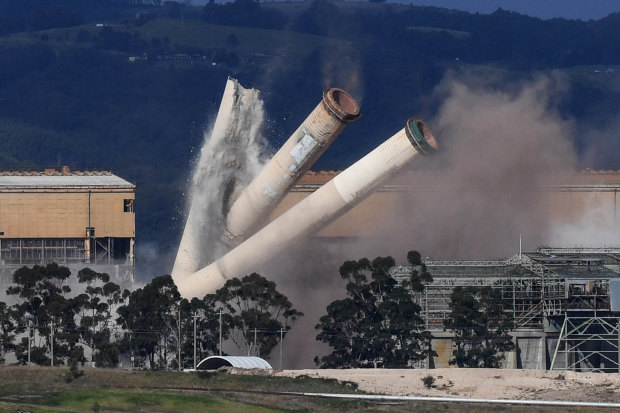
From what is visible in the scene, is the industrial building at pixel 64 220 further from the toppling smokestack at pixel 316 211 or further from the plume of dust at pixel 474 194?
the toppling smokestack at pixel 316 211

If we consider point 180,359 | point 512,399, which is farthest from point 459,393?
point 180,359

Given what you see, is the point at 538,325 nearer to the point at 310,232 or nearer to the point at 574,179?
the point at 310,232

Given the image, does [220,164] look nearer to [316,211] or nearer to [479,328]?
[316,211]

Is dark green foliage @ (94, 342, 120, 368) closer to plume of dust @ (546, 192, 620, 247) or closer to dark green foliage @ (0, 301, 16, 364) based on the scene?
dark green foliage @ (0, 301, 16, 364)

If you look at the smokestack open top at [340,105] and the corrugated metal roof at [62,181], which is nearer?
the smokestack open top at [340,105]

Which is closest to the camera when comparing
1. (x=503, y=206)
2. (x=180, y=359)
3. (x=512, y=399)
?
(x=512, y=399)

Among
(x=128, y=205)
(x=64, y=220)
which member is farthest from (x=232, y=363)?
(x=64, y=220)

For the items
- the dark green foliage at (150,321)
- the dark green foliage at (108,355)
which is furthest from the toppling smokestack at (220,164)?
the dark green foliage at (108,355)

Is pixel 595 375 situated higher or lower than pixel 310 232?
lower
